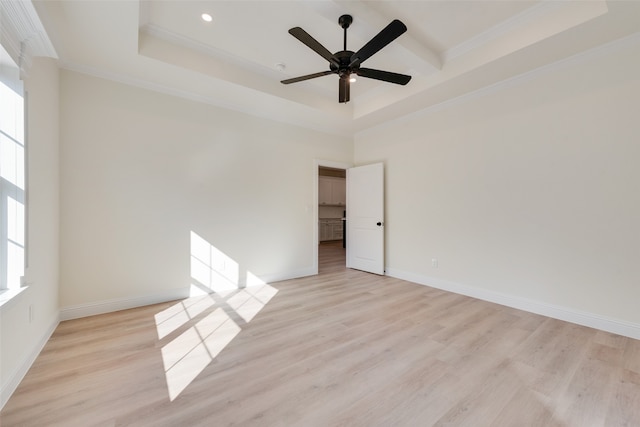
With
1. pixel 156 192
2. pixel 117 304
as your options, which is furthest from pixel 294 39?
pixel 117 304

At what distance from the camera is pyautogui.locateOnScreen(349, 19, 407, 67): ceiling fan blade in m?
1.89

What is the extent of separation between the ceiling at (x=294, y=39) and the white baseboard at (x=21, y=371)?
2.57 meters

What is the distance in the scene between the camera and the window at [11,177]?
1707mm

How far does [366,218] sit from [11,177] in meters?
4.39

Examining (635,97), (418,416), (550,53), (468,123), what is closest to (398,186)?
(468,123)

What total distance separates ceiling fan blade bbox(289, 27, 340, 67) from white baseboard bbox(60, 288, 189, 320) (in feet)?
10.6

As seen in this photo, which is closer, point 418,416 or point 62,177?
point 418,416

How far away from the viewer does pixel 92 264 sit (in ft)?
9.32

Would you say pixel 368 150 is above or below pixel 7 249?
above

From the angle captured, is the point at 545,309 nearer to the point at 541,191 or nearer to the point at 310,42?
the point at 541,191

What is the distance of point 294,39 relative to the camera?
9.16 feet

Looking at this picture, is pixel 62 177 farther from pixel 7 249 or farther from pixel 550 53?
pixel 550 53

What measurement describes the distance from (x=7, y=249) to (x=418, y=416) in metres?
2.88

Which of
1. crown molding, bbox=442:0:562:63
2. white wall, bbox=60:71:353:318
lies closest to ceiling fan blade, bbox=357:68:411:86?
crown molding, bbox=442:0:562:63
